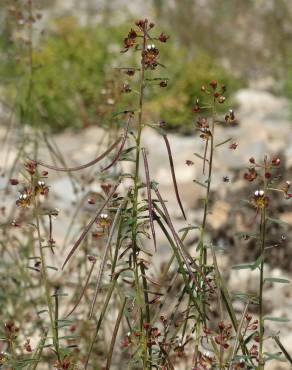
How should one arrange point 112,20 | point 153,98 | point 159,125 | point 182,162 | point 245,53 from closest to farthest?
point 159,125
point 182,162
point 153,98
point 112,20
point 245,53

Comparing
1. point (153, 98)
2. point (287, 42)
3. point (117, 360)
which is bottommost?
point (117, 360)

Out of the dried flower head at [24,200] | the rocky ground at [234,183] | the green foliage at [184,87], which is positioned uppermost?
the green foliage at [184,87]

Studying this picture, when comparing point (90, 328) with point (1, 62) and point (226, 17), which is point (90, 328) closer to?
point (1, 62)

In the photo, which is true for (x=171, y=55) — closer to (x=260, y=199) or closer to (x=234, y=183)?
(x=234, y=183)

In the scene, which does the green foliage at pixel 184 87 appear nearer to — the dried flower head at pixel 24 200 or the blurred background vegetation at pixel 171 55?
the blurred background vegetation at pixel 171 55

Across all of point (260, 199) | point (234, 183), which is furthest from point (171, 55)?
point (260, 199)

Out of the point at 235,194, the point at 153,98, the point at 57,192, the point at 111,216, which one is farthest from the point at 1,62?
the point at 111,216

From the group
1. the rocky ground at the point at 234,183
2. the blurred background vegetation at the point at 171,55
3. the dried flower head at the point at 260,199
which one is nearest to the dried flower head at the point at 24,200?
the dried flower head at the point at 260,199
